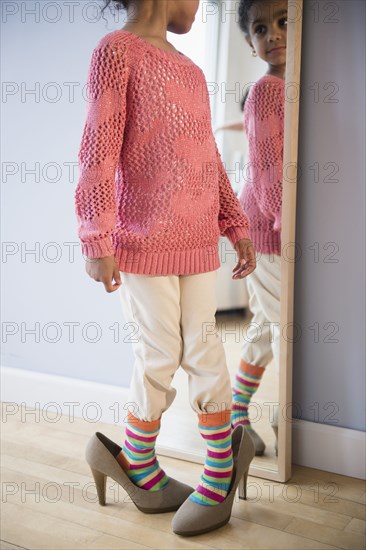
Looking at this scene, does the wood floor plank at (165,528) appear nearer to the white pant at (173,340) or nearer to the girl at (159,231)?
the girl at (159,231)

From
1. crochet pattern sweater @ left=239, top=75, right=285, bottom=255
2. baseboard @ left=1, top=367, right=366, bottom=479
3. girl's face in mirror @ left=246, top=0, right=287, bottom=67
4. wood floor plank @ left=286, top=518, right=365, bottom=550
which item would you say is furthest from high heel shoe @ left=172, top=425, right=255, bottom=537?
girl's face in mirror @ left=246, top=0, right=287, bottom=67

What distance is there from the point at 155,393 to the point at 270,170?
583mm

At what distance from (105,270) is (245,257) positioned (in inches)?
14.3

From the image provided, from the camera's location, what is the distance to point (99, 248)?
124 centimetres

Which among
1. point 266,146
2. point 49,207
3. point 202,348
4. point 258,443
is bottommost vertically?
point 258,443

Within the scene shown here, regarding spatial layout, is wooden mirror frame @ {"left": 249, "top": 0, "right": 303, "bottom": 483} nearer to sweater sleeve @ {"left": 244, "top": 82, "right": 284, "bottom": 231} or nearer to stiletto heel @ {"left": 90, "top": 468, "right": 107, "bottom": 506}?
sweater sleeve @ {"left": 244, "top": 82, "right": 284, "bottom": 231}

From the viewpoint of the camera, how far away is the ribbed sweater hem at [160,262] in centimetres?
132

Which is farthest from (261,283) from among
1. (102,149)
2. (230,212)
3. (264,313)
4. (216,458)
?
(102,149)

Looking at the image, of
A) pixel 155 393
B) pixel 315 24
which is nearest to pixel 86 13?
pixel 315 24

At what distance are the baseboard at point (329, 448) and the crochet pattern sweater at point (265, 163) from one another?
1.53 ft

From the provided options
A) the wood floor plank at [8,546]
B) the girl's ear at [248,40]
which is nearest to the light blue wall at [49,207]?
the girl's ear at [248,40]

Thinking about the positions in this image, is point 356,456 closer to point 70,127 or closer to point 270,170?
point 270,170

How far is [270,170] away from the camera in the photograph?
1.53 meters

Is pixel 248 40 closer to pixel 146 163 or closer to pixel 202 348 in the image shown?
pixel 146 163
